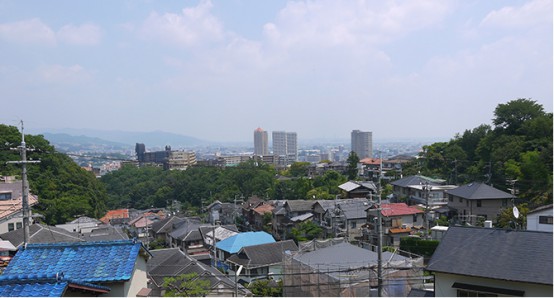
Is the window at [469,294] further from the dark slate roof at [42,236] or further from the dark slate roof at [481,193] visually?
the dark slate roof at [481,193]

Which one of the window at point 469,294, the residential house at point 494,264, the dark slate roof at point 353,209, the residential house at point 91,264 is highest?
the residential house at point 91,264

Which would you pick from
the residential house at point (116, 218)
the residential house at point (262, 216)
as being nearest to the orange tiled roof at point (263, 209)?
the residential house at point (262, 216)

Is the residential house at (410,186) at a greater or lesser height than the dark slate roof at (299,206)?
greater

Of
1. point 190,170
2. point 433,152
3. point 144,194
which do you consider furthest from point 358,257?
point 144,194

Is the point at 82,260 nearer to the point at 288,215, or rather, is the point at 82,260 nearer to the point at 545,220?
the point at 545,220

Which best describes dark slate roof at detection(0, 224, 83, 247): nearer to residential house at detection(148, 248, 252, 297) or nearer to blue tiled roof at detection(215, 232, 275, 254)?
residential house at detection(148, 248, 252, 297)

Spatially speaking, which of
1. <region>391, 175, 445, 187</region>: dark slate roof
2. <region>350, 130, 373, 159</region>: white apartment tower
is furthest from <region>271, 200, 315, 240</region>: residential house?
<region>350, 130, 373, 159</region>: white apartment tower

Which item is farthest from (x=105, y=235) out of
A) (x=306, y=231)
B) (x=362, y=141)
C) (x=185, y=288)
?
(x=362, y=141)
